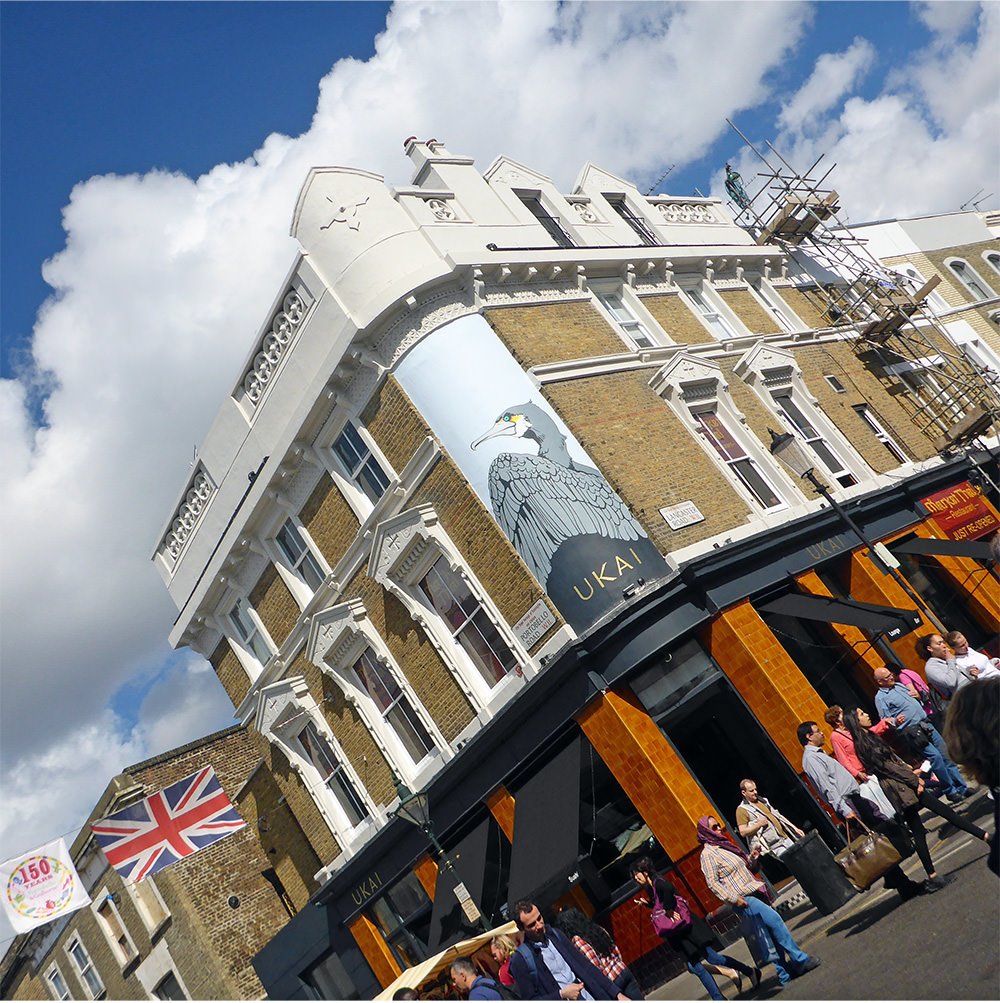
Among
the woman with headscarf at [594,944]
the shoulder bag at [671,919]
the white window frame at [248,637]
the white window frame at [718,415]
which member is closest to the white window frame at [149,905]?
the white window frame at [248,637]

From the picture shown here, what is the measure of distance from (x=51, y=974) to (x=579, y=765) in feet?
80.3

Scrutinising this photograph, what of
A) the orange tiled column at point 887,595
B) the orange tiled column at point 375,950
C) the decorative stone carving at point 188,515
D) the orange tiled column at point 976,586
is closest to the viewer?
the orange tiled column at point 887,595

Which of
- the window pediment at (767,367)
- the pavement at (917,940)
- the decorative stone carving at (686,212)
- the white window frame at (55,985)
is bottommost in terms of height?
the pavement at (917,940)

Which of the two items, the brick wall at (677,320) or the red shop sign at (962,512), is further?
the red shop sign at (962,512)

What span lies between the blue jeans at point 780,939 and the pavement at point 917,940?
0.45ft

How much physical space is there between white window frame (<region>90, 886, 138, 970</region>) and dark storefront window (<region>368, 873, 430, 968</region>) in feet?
33.2

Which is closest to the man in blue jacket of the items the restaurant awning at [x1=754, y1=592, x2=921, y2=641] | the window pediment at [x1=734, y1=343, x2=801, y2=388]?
the restaurant awning at [x1=754, y1=592, x2=921, y2=641]

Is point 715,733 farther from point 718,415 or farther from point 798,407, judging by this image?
point 798,407

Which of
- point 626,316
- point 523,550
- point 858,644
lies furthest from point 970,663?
point 626,316

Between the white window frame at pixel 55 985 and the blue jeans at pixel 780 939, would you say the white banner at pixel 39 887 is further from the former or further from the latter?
the white window frame at pixel 55 985

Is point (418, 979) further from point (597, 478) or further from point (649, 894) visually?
point (597, 478)

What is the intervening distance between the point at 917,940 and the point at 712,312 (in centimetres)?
1737

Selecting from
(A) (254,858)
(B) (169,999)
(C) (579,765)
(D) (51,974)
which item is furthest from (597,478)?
(D) (51,974)

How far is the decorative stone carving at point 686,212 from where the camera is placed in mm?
24531
